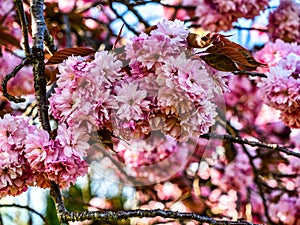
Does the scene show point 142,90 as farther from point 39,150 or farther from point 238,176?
point 238,176

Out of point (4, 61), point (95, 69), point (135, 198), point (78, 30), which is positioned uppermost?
point (78, 30)

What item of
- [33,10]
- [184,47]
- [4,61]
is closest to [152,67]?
[184,47]

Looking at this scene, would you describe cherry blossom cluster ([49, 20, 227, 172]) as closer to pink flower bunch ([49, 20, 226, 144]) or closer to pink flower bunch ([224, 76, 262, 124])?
pink flower bunch ([49, 20, 226, 144])

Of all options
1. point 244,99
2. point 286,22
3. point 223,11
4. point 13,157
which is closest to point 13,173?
point 13,157

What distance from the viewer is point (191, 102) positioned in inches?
41.8

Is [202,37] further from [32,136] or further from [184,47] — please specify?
[32,136]

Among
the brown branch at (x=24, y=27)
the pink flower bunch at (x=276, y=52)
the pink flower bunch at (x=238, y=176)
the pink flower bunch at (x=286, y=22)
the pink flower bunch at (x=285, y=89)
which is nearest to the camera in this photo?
the brown branch at (x=24, y=27)

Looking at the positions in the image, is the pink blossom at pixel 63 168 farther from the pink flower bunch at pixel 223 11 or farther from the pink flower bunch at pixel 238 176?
the pink flower bunch at pixel 238 176

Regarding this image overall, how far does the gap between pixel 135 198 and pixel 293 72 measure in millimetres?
1264

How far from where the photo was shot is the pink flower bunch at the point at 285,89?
1.58m

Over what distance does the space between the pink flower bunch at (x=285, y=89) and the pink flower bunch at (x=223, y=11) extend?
56 centimetres

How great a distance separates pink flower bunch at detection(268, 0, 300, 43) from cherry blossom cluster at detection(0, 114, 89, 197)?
1.60 metres

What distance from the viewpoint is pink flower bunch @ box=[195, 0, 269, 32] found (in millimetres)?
2219

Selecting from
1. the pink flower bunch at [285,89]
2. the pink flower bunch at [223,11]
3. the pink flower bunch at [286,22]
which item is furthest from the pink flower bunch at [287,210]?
the pink flower bunch at [285,89]
